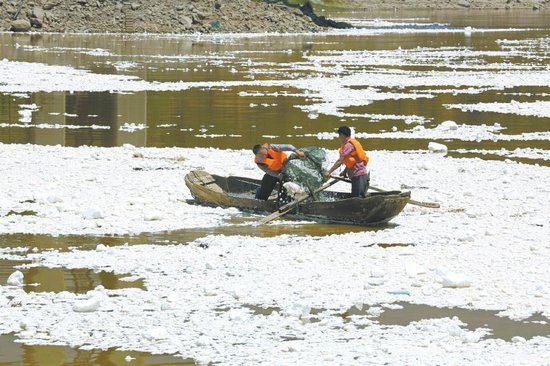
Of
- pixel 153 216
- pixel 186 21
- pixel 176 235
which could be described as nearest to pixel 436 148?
pixel 153 216

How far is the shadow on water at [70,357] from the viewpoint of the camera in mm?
12414

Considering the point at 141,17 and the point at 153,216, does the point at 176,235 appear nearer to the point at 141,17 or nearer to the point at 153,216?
the point at 153,216

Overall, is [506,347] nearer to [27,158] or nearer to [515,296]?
[515,296]

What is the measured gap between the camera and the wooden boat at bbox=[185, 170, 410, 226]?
62.8 ft

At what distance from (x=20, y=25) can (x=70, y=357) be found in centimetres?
7728

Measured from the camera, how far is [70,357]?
41.3ft

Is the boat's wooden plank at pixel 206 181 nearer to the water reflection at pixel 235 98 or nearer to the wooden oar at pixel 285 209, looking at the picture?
the wooden oar at pixel 285 209

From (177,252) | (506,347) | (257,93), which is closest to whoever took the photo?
(506,347)

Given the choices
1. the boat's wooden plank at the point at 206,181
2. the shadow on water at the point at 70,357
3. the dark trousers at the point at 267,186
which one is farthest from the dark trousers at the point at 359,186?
the shadow on water at the point at 70,357

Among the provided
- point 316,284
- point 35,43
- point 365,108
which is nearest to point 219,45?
point 35,43

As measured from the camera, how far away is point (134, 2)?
9288 centimetres

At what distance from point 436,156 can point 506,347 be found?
50.7ft

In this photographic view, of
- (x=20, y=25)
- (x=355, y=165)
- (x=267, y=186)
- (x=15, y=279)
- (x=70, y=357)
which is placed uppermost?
(x=355, y=165)

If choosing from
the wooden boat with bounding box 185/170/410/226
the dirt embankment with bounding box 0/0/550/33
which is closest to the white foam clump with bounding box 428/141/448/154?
the wooden boat with bounding box 185/170/410/226
